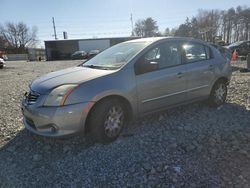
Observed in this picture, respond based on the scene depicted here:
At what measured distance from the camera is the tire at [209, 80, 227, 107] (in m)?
5.19

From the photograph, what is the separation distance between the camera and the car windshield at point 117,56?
157 inches

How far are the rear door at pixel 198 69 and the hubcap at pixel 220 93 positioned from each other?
12.9 inches

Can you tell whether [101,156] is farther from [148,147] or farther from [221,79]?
[221,79]

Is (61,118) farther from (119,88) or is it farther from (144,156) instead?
(144,156)

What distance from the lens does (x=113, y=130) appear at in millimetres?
3695

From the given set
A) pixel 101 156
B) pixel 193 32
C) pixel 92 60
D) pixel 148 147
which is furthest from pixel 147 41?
pixel 193 32

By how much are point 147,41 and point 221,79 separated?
210 cm

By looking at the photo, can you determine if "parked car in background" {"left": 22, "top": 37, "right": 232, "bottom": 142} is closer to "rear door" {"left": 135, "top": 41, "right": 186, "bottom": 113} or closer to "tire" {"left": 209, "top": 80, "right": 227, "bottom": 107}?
"rear door" {"left": 135, "top": 41, "right": 186, "bottom": 113}

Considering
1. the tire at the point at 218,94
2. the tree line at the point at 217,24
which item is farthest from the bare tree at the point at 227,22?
the tire at the point at 218,94

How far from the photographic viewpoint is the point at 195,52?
487cm

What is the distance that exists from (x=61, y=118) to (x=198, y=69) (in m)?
2.91

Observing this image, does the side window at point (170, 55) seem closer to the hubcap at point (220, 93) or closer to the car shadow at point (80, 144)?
the car shadow at point (80, 144)

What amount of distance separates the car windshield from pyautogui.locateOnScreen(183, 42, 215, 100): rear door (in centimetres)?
105

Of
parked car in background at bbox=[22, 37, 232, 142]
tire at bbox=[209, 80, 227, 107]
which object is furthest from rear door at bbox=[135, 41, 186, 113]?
tire at bbox=[209, 80, 227, 107]
